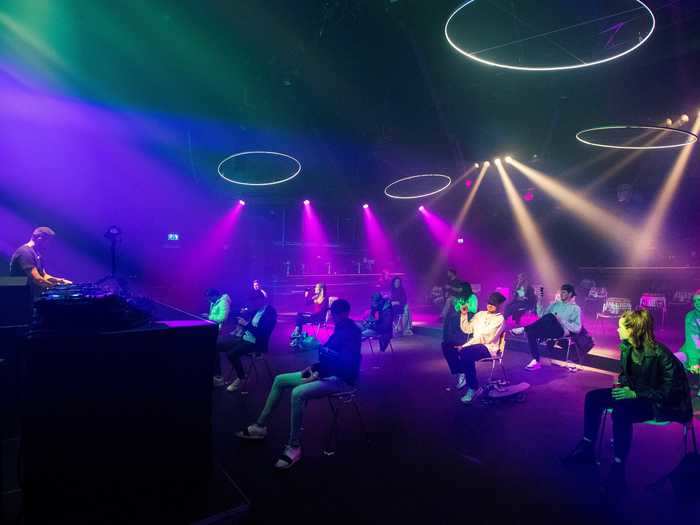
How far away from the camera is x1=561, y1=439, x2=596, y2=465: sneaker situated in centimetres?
324

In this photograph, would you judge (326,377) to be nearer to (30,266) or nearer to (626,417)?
(626,417)

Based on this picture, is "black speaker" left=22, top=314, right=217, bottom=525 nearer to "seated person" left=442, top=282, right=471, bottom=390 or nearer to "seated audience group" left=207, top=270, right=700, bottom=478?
"seated audience group" left=207, top=270, right=700, bottom=478

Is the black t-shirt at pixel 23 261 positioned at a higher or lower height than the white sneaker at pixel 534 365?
higher

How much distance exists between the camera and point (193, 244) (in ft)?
37.0

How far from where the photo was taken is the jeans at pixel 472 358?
190 inches

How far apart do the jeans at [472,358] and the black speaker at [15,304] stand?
4.57 meters

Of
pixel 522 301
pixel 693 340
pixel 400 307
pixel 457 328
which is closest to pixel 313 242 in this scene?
pixel 400 307

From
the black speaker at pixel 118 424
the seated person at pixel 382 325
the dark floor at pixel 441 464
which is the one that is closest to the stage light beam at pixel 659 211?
the dark floor at pixel 441 464

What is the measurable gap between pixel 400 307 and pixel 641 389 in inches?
263

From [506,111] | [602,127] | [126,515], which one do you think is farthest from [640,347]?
[506,111]

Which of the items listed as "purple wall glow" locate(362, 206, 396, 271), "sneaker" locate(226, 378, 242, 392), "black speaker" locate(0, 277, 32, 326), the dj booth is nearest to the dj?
"black speaker" locate(0, 277, 32, 326)

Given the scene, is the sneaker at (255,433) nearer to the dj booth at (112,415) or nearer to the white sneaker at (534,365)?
the dj booth at (112,415)

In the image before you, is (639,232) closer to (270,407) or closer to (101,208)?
(270,407)

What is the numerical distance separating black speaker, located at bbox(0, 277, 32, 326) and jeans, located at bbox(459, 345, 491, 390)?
457cm
